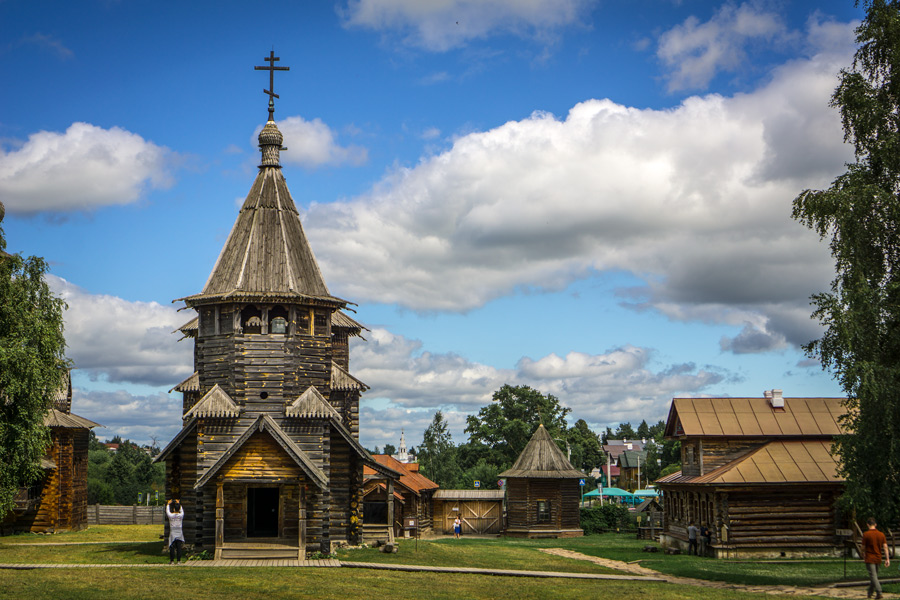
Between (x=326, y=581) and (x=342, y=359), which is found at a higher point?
(x=342, y=359)

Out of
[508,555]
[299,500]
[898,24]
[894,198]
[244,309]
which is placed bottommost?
[508,555]

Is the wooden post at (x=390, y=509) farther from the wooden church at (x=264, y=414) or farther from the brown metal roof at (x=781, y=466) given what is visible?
the brown metal roof at (x=781, y=466)

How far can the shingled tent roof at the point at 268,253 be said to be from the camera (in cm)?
2966

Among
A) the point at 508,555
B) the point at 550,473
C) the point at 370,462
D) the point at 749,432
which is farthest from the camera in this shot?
the point at 550,473

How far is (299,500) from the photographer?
27703 mm

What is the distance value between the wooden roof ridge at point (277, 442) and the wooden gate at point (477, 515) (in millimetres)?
31200

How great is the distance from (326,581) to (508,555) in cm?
1346

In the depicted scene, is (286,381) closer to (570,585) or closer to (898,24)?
(570,585)

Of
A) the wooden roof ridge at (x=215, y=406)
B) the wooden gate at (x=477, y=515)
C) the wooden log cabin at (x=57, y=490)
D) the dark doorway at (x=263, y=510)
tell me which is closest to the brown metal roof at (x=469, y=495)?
the wooden gate at (x=477, y=515)

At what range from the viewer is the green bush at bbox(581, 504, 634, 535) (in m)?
56.2

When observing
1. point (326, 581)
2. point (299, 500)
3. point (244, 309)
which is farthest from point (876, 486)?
point (244, 309)

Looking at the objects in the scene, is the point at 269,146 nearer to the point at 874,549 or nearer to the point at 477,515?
the point at 874,549

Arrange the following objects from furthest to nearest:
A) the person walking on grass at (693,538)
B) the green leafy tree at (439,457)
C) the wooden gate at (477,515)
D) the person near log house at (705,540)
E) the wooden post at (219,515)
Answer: the green leafy tree at (439,457) < the wooden gate at (477,515) < the person walking on grass at (693,538) < the person near log house at (705,540) < the wooden post at (219,515)

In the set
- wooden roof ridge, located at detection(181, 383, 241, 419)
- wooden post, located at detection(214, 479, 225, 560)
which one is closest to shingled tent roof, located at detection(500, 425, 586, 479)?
wooden roof ridge, located at detection(181, 383, 241, 419)
